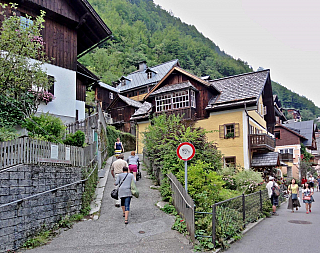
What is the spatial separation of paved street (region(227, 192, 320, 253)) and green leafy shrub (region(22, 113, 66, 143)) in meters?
7.12

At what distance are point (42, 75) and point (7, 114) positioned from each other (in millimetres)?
2949

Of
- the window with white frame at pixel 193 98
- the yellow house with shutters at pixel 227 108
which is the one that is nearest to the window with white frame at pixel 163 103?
the yellow house with shutters at pixel 227 108

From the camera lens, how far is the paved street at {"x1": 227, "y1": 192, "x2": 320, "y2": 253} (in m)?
7.98

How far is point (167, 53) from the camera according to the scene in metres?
96.1

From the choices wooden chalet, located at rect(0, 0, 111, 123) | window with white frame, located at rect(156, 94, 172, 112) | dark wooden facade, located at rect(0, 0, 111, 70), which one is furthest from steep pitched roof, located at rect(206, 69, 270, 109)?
wooden chalet, located at rect(0, 0, 111, 123)

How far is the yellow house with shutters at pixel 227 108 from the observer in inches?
995

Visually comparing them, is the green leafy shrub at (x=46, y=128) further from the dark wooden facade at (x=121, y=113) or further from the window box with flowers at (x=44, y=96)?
the dark wooden facade at (x=121, y=113)

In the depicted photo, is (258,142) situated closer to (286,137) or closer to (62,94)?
(62,94)

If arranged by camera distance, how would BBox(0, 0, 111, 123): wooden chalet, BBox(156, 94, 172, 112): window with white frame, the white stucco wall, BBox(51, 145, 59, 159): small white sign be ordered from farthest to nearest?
BBox(156, 94, 172, 112): window with white frame < the white stucco wall < BBox(0, 0, 111, 123): wooden chalet < BBox(51, 145, 59, 159): small white sign

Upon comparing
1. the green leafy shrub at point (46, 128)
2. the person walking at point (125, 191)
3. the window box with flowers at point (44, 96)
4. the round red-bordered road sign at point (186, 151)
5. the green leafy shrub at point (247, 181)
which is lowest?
the green leafy shrub at point (247, 181)

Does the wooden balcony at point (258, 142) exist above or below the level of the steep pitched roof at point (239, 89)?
below

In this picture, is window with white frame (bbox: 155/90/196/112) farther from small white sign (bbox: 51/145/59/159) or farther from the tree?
small white sign (bbox: 51/145/59/159)

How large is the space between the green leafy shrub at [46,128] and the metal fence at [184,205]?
15.2ft

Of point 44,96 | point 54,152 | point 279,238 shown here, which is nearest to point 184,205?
point 279,238
